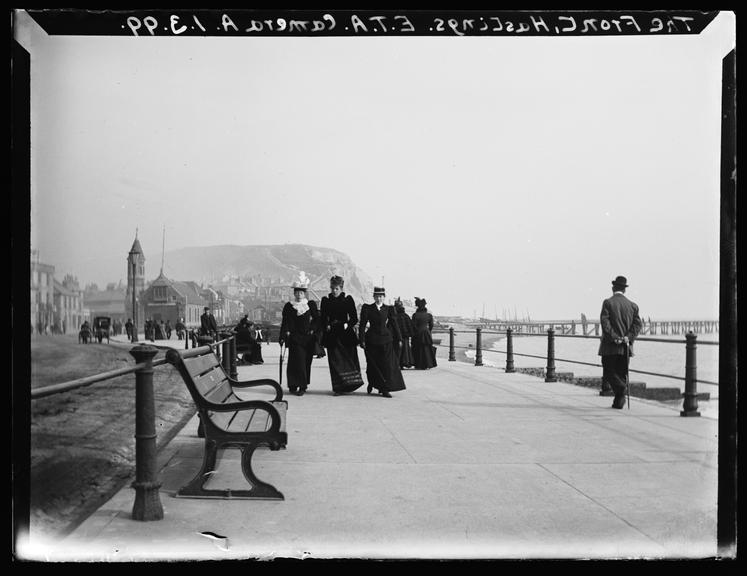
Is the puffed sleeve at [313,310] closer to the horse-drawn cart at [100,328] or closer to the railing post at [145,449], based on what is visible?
the railing post at [145,449]

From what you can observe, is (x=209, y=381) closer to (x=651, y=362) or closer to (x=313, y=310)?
(x=313, y=310)

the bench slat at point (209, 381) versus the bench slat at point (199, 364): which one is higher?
the bench slat at point (199, 364)

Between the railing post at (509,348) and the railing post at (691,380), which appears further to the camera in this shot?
the railing post at (509,348)

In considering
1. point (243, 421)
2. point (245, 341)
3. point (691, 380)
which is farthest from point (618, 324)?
point (245, 341)

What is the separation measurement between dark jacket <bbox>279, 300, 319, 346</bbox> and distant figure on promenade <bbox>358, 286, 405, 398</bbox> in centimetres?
72

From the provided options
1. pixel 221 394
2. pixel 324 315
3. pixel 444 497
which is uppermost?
pixel 324 315

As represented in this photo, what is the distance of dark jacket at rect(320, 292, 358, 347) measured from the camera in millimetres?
10984

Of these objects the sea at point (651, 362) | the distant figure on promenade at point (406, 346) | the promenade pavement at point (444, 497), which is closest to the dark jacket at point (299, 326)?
the promenade pavement at point (444, 497)

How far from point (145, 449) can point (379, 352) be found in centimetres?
688

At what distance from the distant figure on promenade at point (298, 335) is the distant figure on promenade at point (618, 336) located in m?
4.17

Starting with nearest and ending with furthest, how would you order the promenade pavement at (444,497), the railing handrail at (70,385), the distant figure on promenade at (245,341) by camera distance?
the railing handrail at (70,385) → the promenade pavement at (444,497) → the distant figure on promenade at (245,341)

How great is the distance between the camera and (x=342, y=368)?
36.6 feet

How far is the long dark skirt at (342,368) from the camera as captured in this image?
1106 cm

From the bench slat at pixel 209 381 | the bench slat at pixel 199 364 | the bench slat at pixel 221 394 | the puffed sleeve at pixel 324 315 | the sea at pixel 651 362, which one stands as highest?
the puffed sleeve at pixel 324 315
